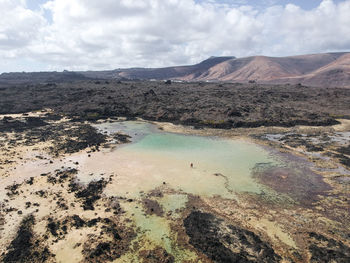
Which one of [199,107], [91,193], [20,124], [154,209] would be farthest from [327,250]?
[20,124]

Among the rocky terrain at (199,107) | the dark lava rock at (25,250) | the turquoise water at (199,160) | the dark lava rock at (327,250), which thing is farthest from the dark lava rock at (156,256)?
the rocky terrain at (199,107)

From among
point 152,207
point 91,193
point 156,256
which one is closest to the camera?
point 156,256

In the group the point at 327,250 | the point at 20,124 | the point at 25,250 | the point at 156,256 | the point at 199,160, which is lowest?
the point at 156,256

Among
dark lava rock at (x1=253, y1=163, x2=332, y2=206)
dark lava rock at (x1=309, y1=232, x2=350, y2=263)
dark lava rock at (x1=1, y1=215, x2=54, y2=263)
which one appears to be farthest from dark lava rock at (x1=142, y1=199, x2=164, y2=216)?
dark lava rock at (x1=253, y1=163, x2=332, y2=206)

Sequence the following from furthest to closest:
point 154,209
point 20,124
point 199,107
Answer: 1. point 199,107
2. point 20,124
3. point 154,209

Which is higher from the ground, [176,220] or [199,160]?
[199,160]

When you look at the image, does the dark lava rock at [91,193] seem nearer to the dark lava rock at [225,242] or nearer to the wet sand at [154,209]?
the wet sand at [154,209]

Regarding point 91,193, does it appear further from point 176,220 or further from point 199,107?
point 199,107

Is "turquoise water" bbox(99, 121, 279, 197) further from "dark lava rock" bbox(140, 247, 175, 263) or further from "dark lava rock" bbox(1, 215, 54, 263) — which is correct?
"dark lava rock" bbox(1, 215, 54, 263)
